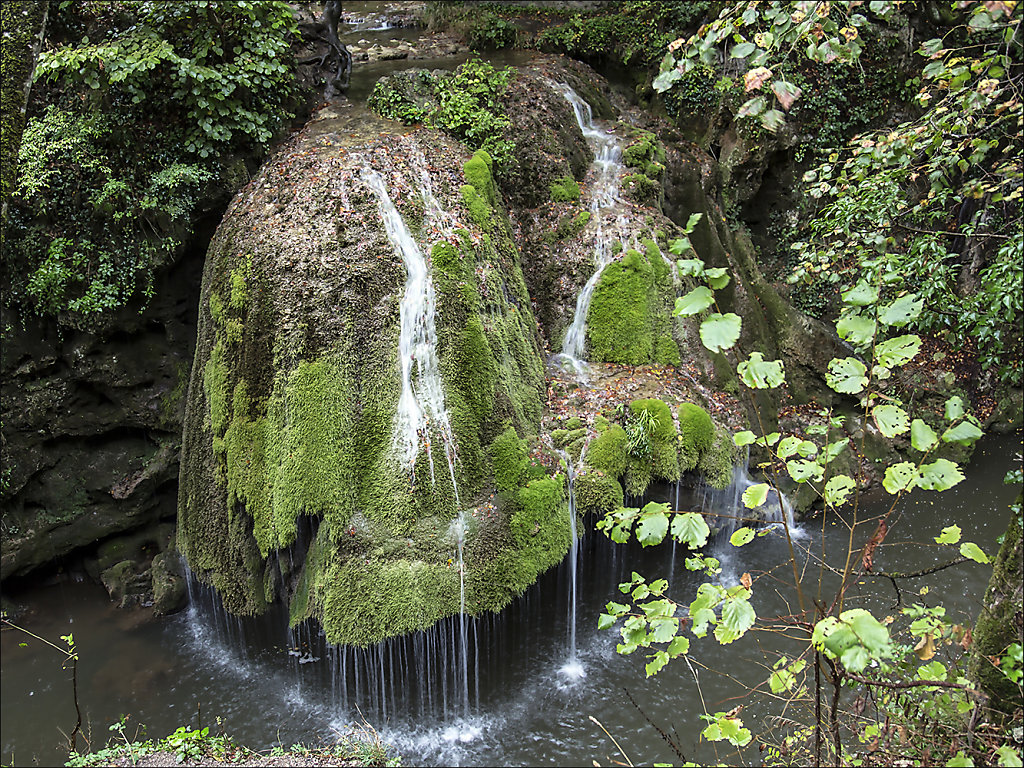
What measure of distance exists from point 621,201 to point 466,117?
2.78m

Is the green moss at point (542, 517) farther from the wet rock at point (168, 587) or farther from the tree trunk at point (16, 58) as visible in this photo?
the tree trunk at point (16, 58)

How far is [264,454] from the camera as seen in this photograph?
23.7 feet

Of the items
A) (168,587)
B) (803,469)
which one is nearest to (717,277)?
(803,469)

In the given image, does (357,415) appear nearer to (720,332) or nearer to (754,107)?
(720,332)

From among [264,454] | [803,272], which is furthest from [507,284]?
[803,272]

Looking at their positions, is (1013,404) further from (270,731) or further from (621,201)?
(270,731)

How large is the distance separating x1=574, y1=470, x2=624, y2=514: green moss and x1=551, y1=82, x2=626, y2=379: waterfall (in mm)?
1896

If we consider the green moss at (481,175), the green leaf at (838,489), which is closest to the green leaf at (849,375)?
the green leaf at (838,489)

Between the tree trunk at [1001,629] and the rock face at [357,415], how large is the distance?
4295 mm

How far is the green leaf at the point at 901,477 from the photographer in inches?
98.3

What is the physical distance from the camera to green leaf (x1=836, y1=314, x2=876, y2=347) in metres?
2.45

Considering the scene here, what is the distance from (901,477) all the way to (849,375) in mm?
445

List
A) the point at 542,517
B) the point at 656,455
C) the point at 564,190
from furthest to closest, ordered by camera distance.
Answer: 1. the point at 564,190
2. the point at 656,455
3. the point at 542,517

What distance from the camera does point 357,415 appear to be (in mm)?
6906
